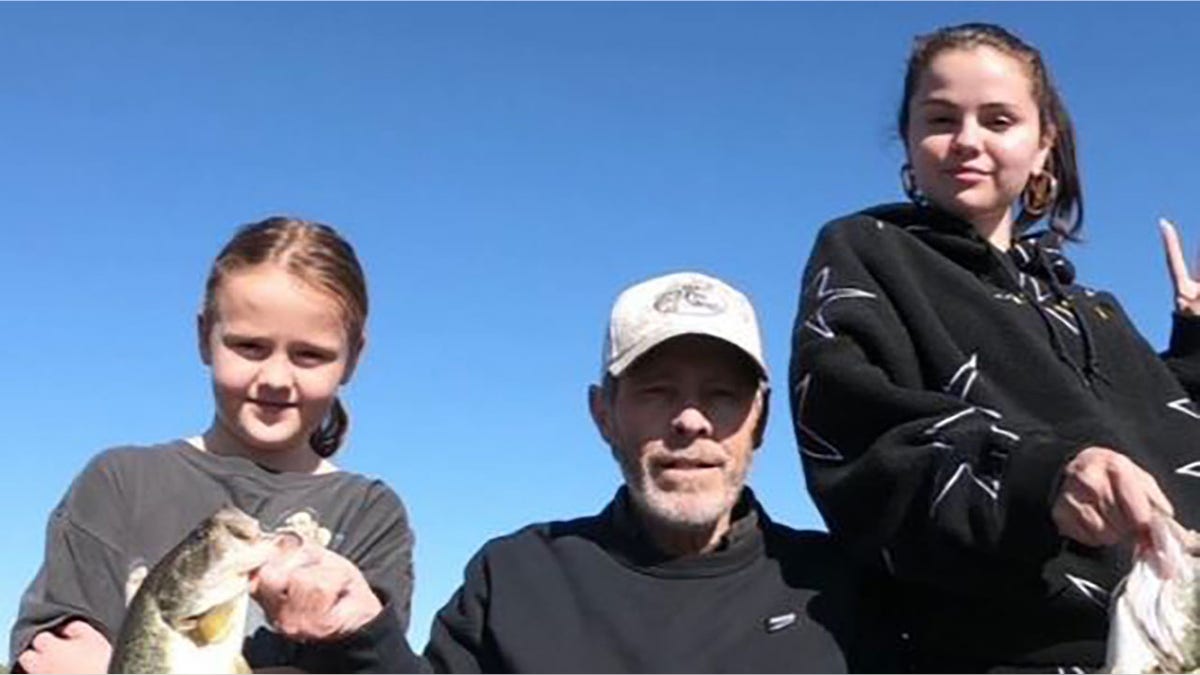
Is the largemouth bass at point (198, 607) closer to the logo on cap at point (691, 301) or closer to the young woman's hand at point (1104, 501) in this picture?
the logo on cap at point (691, 301)

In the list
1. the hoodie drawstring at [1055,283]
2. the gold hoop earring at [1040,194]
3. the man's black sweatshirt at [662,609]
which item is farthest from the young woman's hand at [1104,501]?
the gold hoop earring at [1040,194]

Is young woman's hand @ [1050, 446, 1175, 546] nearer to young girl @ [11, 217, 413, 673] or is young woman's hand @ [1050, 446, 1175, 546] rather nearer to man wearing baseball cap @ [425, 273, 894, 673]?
man wearing baseball cap @ [425, 273, 894, 673]

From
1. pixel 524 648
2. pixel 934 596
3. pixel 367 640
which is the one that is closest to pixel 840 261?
pixel 934 596

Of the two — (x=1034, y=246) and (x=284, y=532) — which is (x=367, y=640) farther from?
(x=1034, y=246)

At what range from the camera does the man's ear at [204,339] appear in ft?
25.2

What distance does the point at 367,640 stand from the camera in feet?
21.4

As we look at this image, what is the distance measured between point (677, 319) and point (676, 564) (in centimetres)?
102

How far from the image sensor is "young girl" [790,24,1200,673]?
22.8ft

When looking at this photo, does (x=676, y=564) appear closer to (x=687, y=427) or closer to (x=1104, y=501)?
(x=687, y=427)

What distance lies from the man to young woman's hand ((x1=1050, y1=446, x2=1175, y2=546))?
1.28 meters

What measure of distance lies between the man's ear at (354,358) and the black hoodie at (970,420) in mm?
1827

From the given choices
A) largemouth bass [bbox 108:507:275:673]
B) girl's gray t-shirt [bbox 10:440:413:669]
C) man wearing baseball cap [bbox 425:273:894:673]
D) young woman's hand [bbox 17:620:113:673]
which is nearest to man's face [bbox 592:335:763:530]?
man wearing baseball cap [bbox 425:273:894:673]

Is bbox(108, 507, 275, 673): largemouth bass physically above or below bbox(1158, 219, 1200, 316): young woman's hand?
below

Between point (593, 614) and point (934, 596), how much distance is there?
1.38 meters
